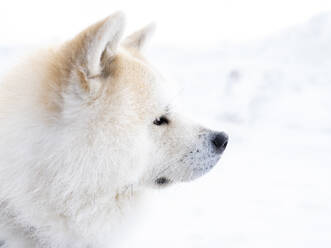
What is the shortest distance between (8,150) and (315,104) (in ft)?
43.0

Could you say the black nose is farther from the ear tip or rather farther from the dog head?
the ear tip

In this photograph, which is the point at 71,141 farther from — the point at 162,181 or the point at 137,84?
Result: the point at 162,181

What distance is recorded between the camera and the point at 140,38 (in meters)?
2.63

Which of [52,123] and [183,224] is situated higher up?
[52,123]

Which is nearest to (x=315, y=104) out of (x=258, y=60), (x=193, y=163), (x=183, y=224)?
(x=258, y=60)

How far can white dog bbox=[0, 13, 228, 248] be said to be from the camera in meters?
1.63

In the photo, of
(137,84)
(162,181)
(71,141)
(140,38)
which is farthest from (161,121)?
(140,38)

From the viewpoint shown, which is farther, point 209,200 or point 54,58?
point 209,200

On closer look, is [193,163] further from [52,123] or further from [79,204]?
[52,123]

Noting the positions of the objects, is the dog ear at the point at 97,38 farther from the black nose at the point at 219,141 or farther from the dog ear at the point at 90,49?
the black nose at the point at 219,141

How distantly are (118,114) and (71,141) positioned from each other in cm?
27

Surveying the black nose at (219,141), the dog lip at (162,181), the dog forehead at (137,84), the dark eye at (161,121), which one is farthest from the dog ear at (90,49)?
the black nose at (219,141)

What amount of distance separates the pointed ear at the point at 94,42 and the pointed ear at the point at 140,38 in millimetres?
833

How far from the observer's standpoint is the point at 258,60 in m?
21.8
